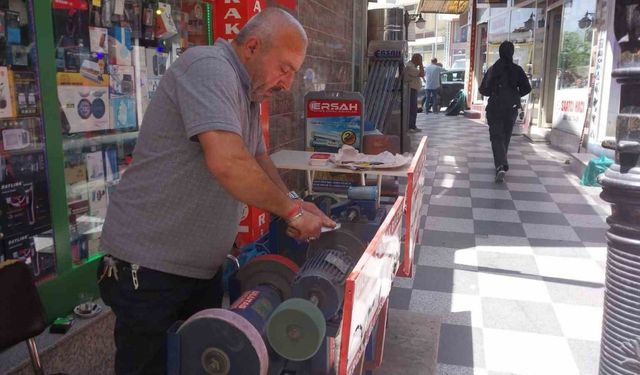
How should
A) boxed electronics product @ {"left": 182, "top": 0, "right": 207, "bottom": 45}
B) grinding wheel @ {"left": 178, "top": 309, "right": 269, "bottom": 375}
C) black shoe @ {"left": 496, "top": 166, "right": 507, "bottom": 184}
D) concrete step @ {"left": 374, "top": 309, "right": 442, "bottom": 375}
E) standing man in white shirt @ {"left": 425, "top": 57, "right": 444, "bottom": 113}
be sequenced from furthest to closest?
1. standing man in white shirt @ {"left": 425, "top": 57, "right": 444, "bottom": 113}
2. black shoe @ {"left": 496, "top": 166, "right": 507, "bottom": 184}
3. boxed electronics product @ {"left": 182, "top": 0, "right": 207, "bottom": 45}
4. concrete step @ {"left": 374, "top": 309, "right": 442, "bottom": 375}
5. grinding wheel @ {"left": 178, "top": 309, "right": 269, "bottom": 375}

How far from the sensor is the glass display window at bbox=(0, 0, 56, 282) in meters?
2.26

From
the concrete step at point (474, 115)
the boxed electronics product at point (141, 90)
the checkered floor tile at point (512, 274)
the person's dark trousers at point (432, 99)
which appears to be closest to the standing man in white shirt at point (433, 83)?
the person's dark trousers at point (432, 99)

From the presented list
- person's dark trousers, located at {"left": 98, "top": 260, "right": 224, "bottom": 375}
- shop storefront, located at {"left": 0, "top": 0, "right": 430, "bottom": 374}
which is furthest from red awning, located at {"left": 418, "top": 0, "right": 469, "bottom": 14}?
person's dark trousers, located at {"left": 98, "top": 260, "right": 224, "bottom": 375}

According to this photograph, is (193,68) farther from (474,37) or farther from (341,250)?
(474,37)

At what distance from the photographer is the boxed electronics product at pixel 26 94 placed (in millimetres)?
2299

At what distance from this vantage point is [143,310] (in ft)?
5.80

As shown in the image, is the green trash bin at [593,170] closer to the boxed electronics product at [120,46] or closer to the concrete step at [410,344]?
the concrete step at [410,344]

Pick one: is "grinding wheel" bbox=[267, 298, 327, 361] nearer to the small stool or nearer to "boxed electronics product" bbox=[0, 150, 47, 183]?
the small stool

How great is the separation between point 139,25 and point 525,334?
2.85m

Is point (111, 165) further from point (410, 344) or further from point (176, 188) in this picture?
point (410, 344)

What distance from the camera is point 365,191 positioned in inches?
108

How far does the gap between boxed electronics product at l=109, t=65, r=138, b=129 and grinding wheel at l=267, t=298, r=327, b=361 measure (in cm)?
185

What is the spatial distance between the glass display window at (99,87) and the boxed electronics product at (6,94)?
0.88 ft

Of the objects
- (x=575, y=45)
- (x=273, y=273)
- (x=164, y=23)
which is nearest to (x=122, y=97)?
(x=164, y=23)
